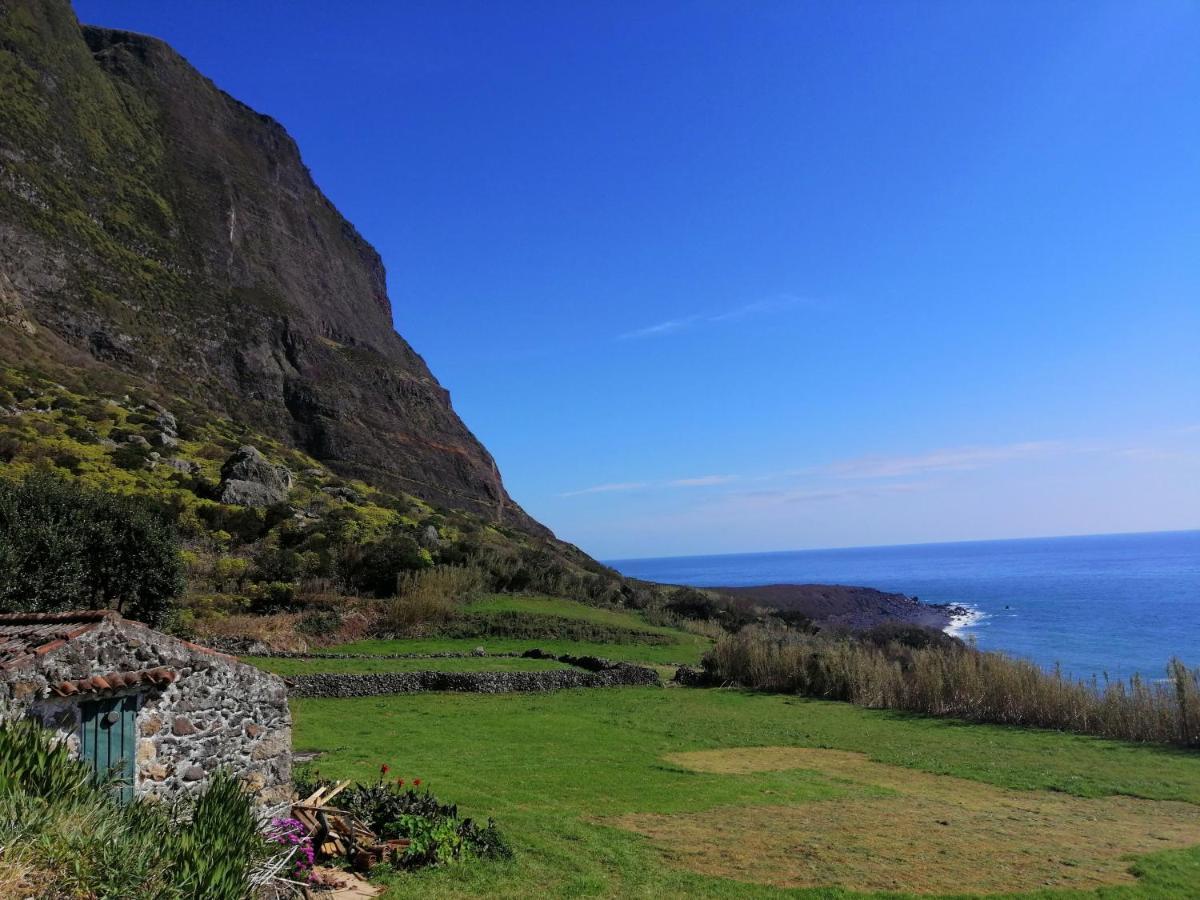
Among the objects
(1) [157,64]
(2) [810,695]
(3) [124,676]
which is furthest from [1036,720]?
(1) [157,64]

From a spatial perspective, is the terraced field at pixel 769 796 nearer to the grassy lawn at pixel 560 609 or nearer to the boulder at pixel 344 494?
the grassy lawn at pixel 560 609

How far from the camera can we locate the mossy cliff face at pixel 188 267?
54.8m

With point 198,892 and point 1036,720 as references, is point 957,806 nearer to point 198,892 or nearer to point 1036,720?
point 1036,720

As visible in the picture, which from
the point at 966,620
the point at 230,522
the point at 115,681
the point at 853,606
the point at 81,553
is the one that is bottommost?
the point at 966,620

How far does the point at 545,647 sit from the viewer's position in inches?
1236

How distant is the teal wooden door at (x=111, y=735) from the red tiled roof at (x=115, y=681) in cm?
24

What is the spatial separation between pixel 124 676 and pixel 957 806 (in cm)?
1228

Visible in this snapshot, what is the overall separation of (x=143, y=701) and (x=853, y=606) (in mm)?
84988

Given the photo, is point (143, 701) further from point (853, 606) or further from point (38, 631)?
point (853, 606)

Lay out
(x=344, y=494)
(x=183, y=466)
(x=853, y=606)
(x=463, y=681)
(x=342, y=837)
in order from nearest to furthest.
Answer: (x=342, y=837) < (x=463, y=681) < (x=183, y=466) < (x=344, y=494) < (x=853, y=606)

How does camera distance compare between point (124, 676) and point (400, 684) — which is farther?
point (400, 684)

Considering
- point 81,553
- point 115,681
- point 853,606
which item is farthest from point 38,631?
point 853,606

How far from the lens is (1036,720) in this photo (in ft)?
68.8

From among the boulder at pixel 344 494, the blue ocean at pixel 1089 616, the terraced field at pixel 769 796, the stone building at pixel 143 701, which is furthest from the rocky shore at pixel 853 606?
the stone building at pixel 143 701
